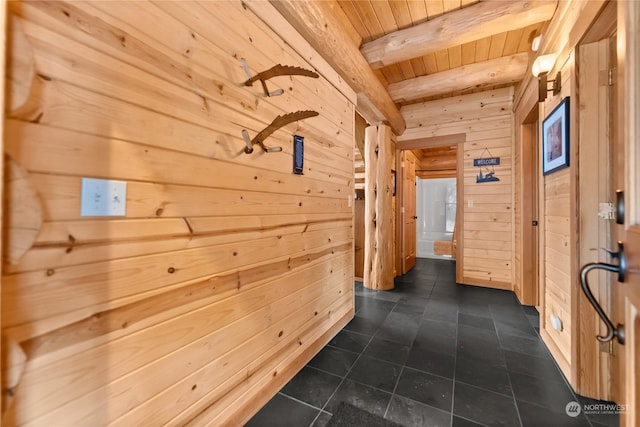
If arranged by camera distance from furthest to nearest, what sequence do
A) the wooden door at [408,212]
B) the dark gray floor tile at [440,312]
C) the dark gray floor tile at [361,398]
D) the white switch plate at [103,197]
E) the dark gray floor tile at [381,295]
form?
the wooden door at [408,212]
the dark gray floor tile at [381,295]
the dark gray floor tile at [440,312]
the dark gray floor tile at [361,398]
the white switch plate at [103,197]

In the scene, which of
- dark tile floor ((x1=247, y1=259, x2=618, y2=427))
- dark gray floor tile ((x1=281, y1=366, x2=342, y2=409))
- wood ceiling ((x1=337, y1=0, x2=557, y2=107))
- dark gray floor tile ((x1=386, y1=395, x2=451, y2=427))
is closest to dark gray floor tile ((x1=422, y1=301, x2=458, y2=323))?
dark tile floor ((x1=247, y1=259, x2=618, y2=427))

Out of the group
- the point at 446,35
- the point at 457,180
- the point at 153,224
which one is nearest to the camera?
the point at 153,224

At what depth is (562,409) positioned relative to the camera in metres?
1.50

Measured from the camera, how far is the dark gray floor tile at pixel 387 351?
79.0 inches

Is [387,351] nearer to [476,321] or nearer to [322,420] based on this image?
[322,420]

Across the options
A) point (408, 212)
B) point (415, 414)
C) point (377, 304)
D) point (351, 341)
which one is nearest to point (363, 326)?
point (351, 341)

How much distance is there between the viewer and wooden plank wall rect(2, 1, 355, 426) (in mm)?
729

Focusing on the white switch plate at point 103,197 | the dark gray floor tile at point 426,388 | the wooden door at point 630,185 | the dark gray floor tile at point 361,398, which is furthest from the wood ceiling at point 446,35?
the dark gray floor tile at point 361,398

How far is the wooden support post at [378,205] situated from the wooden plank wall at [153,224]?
6.76 feet

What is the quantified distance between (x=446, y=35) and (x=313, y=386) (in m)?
3.08

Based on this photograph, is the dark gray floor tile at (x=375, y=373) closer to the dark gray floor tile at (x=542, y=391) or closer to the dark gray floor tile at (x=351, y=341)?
the dark gray floor tile at (x=351, y=341)

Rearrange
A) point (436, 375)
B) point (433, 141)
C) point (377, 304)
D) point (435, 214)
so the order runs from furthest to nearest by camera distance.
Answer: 1. point (435, 214)
2. point (433, 141)
3. point (377, 304)
4. point (436, 375)

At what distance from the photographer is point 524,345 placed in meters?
2.19

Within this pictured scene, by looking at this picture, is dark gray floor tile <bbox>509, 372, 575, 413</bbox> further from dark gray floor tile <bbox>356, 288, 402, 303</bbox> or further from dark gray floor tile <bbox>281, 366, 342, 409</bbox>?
dark gray floor tile <bbox>356, 288, 402, 303</bbox>
